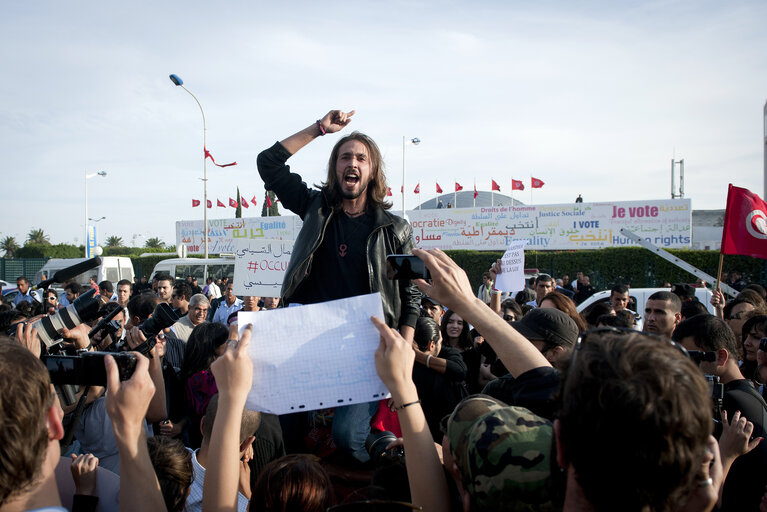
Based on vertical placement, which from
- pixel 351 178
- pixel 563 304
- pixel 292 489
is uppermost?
pixel 351 178

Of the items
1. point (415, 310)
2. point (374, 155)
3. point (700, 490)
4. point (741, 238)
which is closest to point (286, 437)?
point (415, 310)

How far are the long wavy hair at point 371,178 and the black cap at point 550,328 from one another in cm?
103

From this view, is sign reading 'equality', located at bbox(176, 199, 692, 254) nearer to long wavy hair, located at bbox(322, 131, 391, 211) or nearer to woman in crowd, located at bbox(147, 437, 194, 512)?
long wavy hair, located at bbox(322, 131, 391, 211)

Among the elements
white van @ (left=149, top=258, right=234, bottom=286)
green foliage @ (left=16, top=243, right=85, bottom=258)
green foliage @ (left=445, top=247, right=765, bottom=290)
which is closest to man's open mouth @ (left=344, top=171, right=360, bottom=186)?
white van @ (left=149, top=258, right=234, bottom=286)

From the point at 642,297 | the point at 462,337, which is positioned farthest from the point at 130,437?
the point at 642,297

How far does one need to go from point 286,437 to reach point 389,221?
47.6 inches

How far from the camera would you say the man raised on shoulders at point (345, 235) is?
8.27ft

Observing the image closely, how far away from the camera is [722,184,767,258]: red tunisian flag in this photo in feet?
20.7

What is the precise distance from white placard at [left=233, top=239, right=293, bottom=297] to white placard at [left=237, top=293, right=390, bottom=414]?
4891mm

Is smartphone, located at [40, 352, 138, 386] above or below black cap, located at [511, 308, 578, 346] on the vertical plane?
above

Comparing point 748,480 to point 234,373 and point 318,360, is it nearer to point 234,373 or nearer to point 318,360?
point 318,360

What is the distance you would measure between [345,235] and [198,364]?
1729 mm

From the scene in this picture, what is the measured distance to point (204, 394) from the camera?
3.55 m

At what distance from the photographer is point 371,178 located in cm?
275
